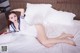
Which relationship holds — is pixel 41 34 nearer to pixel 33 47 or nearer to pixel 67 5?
pixel 33 47

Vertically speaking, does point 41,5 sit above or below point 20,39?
above

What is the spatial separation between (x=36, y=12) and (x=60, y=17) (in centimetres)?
47

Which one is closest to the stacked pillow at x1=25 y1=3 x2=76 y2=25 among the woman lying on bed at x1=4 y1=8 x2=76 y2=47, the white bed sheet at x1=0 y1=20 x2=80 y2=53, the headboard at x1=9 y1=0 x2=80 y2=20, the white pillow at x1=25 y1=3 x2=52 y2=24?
the white pillow at x1=25 y1=3 x2=52 y2=24

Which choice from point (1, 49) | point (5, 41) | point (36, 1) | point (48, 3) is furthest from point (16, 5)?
point (1, 49)

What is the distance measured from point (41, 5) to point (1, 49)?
1418 millimetres

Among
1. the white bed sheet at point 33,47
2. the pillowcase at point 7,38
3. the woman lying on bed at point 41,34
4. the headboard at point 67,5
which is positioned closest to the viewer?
the white bed sheet at point 33,47

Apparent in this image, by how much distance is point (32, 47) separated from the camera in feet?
6.26

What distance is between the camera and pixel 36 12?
9.55 feet

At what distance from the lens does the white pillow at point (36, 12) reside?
2871mm

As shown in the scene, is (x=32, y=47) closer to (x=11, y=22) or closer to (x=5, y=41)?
(x=5, y=41)

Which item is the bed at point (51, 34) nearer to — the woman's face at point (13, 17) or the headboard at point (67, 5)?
the headboard at point (67, 5)

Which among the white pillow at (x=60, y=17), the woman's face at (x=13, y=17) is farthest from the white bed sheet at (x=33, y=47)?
the white pillow at (x=60, y=17)

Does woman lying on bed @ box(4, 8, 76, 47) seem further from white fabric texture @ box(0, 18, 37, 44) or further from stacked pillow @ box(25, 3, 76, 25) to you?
stacked pillow @ box(25, 3, 76, 25)

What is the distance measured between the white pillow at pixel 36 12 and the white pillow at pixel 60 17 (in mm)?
103
